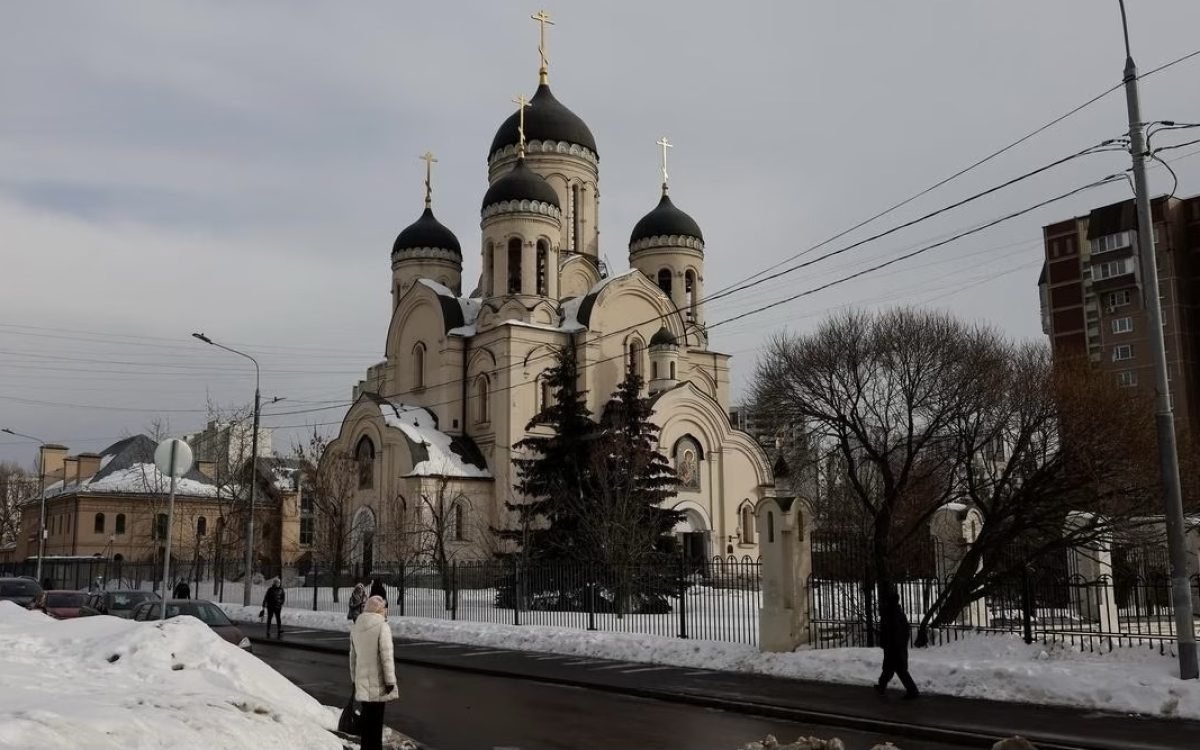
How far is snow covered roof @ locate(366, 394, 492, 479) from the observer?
43.4 meters

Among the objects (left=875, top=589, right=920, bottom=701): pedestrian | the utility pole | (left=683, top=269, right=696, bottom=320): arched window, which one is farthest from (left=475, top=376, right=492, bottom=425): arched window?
the utility pole

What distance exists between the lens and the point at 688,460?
Answer: 150 feet

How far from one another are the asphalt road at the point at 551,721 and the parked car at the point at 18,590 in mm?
16672

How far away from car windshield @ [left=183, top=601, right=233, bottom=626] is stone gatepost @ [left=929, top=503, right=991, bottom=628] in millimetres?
12948

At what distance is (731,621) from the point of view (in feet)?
72.6

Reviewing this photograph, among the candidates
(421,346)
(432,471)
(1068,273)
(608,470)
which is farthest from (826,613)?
(1068,273)

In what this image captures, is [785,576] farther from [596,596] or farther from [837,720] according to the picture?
[596,596]

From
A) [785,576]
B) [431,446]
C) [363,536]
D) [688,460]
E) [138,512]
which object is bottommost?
[785,576]

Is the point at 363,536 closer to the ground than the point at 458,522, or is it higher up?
closer to the ground

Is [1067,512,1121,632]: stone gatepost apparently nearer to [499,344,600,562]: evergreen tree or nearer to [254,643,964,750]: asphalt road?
[254,643,964,750]: asphalt road

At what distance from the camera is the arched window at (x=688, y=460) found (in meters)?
45.2

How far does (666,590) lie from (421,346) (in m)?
28.5

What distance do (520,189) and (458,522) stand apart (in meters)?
15.3

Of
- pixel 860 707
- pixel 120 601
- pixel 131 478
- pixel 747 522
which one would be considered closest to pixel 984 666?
pixel 860 707
